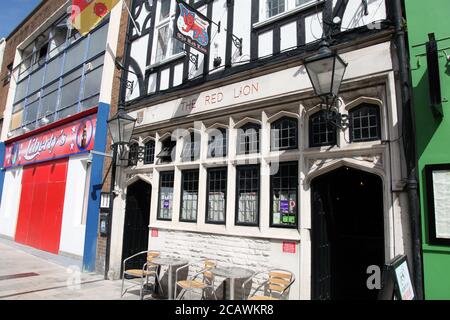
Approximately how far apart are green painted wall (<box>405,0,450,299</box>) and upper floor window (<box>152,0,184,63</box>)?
16.8ft

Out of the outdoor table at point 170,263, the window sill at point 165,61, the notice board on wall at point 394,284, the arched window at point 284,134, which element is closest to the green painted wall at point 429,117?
the notice board on wall at point 394,284

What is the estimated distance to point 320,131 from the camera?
16.5 ft

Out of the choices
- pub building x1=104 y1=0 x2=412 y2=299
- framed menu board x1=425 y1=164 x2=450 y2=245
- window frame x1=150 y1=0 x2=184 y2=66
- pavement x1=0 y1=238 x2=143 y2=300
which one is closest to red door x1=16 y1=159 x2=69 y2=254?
pavement x1=0 y1=238 x2=143 y2=300

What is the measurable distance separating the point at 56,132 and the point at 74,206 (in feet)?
11.0

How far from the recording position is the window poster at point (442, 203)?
11.7 feet

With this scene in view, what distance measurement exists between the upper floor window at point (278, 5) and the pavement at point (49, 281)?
20.2ft

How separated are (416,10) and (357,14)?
847 millimetres

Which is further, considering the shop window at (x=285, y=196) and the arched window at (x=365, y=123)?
the shop window at (x=285, y=196)

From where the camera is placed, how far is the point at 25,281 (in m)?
7.34

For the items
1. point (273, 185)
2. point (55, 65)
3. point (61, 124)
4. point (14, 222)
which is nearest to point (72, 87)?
point (61, 124)

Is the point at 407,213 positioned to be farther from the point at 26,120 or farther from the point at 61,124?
the point at 26,120

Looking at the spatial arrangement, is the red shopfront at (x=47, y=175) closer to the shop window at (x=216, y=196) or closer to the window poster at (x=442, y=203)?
the shop window at (x=216, y=196)

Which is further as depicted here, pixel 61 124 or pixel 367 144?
pixel 61 124

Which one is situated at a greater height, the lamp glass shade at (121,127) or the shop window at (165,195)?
the lamp glass shade at (121,127)
